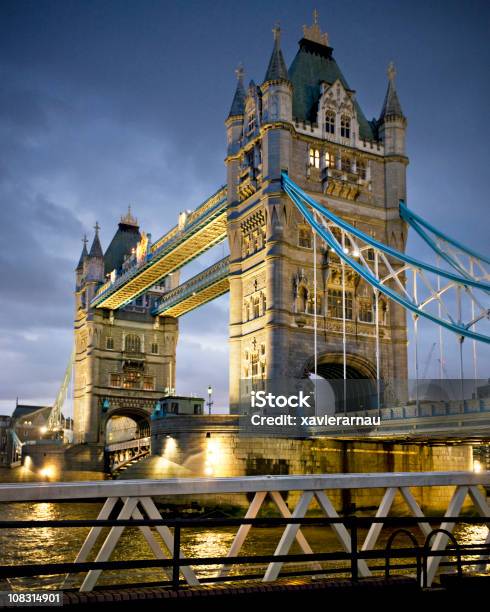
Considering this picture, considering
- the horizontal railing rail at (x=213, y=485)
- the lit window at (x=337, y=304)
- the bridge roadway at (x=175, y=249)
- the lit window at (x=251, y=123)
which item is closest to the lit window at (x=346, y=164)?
the lit window at (x=251, y=123)

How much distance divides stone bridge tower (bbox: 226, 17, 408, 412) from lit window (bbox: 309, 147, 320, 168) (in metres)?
0.08

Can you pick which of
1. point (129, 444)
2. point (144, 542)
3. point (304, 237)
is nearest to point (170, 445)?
point (144, 542)

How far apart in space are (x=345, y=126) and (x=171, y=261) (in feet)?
66.7

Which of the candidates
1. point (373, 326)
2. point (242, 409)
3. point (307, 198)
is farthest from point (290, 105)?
point (242, 409)

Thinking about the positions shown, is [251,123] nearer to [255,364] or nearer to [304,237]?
[304,237]

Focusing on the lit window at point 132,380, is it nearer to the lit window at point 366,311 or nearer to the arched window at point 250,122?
the arched window at point 250,122

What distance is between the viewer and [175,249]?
56688 millimetres

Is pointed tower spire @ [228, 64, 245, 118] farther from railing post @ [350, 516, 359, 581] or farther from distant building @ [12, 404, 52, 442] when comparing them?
distant building @ [12, 404, 52, 442]

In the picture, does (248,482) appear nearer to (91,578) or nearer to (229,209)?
(91,578)

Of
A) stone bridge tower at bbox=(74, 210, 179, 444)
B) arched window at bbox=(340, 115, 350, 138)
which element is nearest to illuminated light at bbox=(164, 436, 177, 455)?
arched window at bbox=(340, 115, 350, 138)

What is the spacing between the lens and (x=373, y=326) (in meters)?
44.2

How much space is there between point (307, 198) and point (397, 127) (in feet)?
34.9

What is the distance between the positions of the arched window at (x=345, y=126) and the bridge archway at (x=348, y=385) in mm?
13372

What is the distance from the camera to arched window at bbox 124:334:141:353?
75000 millimetres
